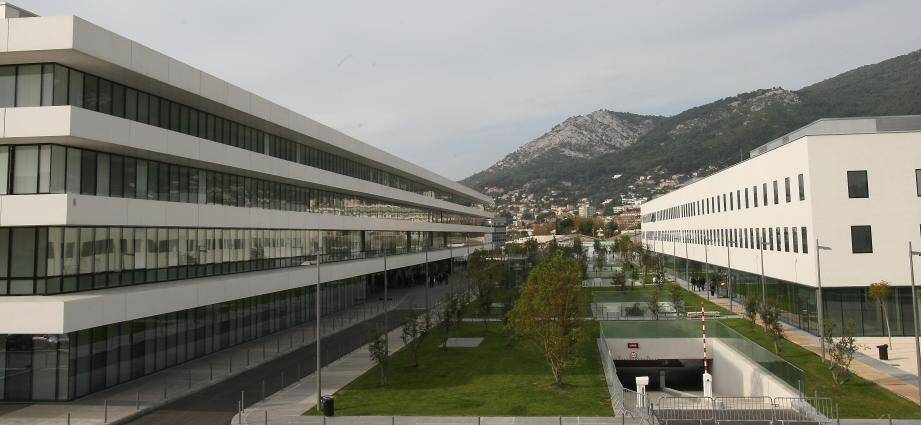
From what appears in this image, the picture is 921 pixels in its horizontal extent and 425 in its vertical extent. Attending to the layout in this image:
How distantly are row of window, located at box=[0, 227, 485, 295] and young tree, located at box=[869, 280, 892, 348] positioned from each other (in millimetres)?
39858

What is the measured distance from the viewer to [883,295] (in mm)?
36812

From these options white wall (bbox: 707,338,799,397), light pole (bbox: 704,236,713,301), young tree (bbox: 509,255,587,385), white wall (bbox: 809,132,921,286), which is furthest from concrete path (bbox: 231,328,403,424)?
light pole (bbox: 704,236,713,301)

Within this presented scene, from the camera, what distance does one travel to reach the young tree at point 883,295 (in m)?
36.6

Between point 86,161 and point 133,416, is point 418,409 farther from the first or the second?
point 86,161

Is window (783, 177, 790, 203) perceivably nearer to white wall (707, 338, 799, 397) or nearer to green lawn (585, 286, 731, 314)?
white wall (707, 338, 799, 397)

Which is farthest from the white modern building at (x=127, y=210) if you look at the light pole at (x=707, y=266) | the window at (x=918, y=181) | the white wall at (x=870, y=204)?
the light pole at (x=707, y=266)

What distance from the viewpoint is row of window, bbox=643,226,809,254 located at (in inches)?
1630

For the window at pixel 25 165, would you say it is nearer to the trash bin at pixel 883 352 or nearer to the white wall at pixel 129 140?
the white wall at pixel 129 140

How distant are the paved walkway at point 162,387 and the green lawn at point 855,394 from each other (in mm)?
27275

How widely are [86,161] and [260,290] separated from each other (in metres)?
15.1

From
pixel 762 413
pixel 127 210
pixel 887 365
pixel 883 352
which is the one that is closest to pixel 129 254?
pixel 127 210

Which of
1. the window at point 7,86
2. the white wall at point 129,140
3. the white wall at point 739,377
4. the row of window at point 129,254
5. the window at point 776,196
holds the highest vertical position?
the window at point 7,86

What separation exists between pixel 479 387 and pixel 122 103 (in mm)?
22633

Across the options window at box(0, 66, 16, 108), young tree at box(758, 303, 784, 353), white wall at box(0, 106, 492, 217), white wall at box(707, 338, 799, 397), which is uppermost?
window at box(0, 66, 16, 108)
